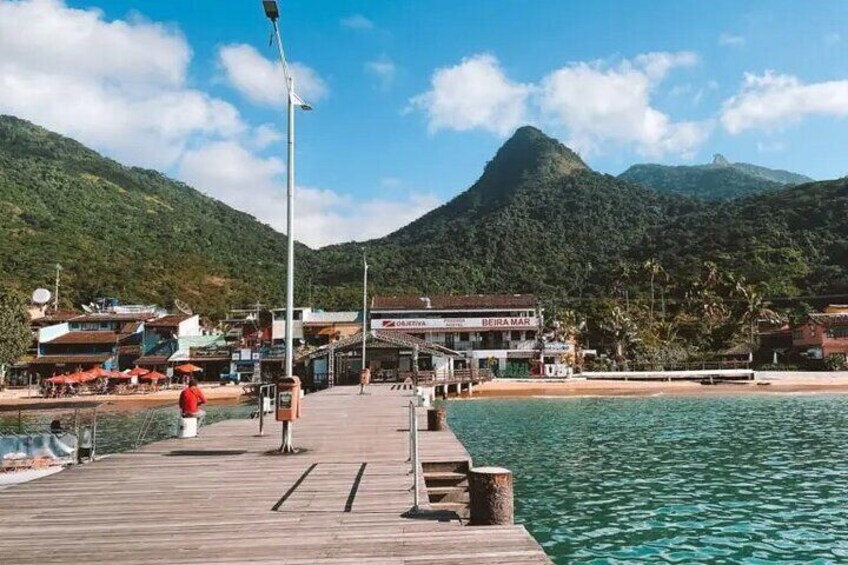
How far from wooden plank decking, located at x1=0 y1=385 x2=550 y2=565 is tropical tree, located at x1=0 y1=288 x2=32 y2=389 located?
58262mm

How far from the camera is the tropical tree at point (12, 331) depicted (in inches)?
2500

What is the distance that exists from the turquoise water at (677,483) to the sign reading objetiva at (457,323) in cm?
4042

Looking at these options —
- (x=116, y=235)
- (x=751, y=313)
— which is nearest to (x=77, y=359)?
(x=116, y=235)

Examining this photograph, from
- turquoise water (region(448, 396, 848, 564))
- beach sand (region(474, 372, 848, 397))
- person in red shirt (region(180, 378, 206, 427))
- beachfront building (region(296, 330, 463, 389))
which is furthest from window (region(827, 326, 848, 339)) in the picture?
person in red shirt (region(180, 378, 206, 427))

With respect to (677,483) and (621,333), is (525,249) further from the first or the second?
(677,483)

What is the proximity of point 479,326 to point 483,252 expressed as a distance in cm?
9085

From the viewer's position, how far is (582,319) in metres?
94.3

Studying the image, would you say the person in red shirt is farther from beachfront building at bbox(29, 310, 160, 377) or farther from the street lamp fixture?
beachfront building at bbox(29, 310, 160, 377)

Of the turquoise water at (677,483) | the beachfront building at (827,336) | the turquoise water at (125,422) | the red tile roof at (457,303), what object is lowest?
the turquoise water at (125,422)

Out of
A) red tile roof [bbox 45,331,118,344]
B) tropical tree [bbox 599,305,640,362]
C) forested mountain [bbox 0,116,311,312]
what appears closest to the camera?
red tile roof [bbox 45,331,118,344]

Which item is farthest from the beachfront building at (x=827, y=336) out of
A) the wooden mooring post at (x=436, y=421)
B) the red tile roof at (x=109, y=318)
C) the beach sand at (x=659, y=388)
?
the red tile roof at (x=109, y=318)

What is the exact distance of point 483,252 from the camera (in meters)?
167

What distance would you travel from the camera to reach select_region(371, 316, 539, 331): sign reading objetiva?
76562 millimetres

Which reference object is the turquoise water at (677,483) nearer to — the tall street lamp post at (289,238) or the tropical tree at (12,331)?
the tall street lamp post at (289,238)
